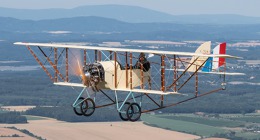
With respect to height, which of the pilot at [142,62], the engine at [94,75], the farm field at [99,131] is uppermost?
the pilot at [142,62]

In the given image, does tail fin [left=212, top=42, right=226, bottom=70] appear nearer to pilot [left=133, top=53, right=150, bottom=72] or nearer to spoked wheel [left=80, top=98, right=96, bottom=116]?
pilot [left=133, top=53, right=150, bottom=72]

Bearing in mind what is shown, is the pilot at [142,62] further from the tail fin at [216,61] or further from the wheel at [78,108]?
the tail fin at [216,61]

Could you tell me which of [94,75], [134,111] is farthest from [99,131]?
[134,111]

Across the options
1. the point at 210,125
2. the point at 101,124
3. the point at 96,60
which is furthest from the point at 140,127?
the point at 96,60

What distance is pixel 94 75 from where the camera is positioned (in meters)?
49.7

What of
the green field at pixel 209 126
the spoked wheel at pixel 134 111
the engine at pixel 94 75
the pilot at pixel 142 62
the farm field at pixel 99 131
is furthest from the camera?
the green field at pixel 209 126

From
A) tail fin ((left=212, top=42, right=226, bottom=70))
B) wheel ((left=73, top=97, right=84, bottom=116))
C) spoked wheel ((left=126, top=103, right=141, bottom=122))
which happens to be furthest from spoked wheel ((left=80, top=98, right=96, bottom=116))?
tail fin ((left=212, top=42, right=226, bottom=70))

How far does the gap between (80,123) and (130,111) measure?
13300 cm

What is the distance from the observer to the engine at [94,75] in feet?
163

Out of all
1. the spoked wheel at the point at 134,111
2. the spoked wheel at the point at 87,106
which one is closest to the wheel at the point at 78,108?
the spoked wheel at the point at 87,106

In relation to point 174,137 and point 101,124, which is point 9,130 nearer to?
point 101,124

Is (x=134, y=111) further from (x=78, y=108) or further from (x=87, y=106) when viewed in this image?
(x=78, y=108)

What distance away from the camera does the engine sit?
163 ft

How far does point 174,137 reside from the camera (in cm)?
15712
